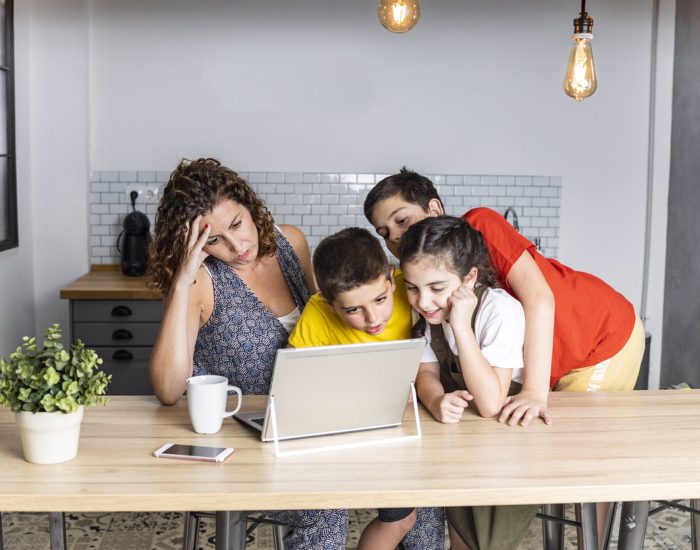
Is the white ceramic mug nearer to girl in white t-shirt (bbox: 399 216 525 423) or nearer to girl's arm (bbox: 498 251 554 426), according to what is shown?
girl in white t-shirt (bbox: 399 216 525 423)

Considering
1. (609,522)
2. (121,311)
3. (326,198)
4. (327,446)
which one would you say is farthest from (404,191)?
(326,198)

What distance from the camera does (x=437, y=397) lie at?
5.59ft

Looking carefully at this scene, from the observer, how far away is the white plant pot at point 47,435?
4.49ft

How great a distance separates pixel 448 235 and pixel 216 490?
77 cm

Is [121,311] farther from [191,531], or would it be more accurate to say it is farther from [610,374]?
[610,374]

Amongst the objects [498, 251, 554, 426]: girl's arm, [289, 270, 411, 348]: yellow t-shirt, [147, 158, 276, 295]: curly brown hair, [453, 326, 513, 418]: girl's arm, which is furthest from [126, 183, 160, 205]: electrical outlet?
[453, 326, 513, 418]: girl's arm

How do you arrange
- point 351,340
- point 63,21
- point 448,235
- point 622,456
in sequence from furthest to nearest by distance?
point 63,21
point 351,340
point 448,235
point 622,456

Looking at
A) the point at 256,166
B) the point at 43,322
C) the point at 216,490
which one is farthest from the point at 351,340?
the point at 43,322

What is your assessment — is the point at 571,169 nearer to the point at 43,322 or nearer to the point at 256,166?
the point at 256,166

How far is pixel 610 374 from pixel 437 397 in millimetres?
680

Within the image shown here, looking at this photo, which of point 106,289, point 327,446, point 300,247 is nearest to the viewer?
point 327,446

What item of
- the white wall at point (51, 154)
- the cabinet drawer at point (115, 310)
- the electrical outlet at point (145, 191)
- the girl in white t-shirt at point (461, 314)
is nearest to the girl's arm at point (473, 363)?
the girl in white t-shirt at point (461, 314)

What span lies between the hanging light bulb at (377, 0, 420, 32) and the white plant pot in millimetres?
1585

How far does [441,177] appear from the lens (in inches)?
168
